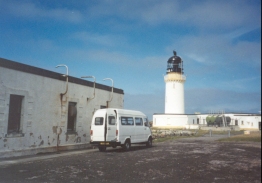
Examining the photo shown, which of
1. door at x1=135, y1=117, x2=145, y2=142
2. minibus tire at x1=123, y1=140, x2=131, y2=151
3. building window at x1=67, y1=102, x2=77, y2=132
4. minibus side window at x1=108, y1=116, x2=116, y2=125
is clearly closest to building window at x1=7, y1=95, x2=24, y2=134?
building window at x1=67, y1=102, x2=77, y2=132

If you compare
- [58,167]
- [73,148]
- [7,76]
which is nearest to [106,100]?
[73,148]

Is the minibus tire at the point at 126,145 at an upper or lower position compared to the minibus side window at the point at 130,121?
lower

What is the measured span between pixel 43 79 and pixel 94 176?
7409mm

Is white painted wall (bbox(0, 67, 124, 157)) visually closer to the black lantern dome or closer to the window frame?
the window frame

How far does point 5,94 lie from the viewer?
10617 millimetres

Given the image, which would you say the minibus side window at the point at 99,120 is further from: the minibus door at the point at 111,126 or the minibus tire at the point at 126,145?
the minibus tire at the point at 126,145

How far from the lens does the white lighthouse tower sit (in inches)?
1884

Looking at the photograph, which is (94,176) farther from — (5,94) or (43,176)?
(5,94)

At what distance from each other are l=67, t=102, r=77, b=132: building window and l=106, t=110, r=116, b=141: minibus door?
2.56m

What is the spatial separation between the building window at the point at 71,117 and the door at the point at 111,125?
254cm

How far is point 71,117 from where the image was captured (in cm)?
1508

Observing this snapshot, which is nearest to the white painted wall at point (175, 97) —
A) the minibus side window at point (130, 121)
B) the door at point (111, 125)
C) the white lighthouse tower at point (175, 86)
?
the white lighthouse tower at point (175, 86)

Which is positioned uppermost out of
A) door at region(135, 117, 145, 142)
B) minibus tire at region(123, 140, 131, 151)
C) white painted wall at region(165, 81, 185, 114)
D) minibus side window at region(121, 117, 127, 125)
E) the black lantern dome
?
the black lantern dome

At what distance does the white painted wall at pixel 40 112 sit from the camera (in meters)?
10.7
